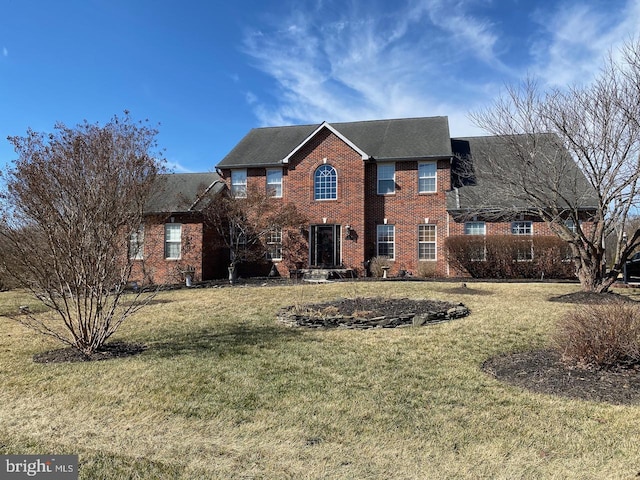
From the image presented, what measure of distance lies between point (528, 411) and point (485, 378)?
1.14 m

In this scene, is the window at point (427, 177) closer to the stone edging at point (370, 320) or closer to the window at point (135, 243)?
the stone edging at point (370, 320)

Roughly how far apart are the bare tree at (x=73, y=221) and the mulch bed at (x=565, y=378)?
248 inches

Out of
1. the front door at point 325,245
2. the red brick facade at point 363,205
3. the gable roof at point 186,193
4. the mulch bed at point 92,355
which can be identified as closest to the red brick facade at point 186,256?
the gable roof at point 186,193

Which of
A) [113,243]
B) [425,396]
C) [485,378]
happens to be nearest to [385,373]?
[425,396]

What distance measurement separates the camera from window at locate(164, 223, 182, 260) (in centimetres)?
2172

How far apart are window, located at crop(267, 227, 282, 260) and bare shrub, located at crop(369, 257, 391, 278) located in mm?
4600

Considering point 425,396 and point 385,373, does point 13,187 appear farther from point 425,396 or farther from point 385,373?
point 425,396

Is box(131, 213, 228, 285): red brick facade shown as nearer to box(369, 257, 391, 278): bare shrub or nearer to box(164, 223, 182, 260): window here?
box(164, 223, 182, 260): window

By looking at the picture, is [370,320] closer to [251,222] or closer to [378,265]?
[378,265]

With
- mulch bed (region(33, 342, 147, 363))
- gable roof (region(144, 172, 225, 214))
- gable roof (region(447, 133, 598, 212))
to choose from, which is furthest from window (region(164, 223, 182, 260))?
mulch bed (region(33, 342, 147, 363))

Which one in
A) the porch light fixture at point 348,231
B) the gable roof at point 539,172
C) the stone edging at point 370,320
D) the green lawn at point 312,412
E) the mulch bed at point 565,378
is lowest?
the green lawn at point 312,412

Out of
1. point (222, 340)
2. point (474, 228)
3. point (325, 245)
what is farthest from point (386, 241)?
point (222, 340)

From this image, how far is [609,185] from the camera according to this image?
39.5 ft

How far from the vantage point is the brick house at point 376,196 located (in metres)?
20.9
